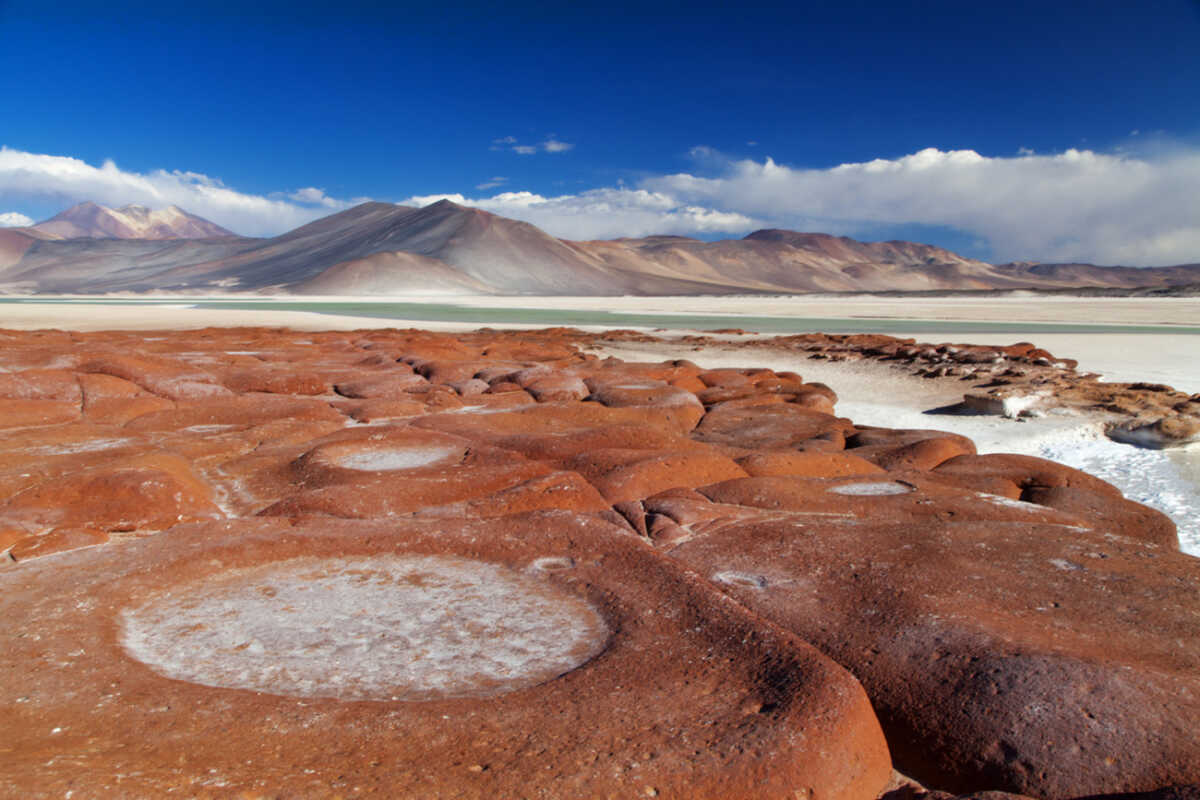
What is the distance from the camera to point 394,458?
577cm

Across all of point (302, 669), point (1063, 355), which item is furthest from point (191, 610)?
point (1063, 355)

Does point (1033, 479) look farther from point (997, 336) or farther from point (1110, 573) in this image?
point (997, 336)

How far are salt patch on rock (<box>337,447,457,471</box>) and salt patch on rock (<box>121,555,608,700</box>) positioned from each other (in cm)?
174

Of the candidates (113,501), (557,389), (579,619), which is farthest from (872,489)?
(557,389)

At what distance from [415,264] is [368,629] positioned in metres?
122

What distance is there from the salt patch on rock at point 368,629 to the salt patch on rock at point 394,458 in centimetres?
174

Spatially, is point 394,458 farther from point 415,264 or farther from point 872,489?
point 415,264

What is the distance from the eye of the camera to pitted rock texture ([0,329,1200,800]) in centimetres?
221

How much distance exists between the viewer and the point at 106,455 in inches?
218

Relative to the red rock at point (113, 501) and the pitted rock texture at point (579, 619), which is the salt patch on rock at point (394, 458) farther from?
the red rock at point (113, 501)

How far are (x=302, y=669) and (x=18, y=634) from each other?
3.66 ft

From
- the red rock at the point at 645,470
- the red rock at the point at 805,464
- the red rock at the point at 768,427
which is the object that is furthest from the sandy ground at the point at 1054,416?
the red rock at the point at 645,470

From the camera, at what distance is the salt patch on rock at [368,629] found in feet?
8.86

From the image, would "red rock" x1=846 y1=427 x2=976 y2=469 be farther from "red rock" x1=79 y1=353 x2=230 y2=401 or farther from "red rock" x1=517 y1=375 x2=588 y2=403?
"red rock" x1=79 y1=353 x2=230 y2=401
